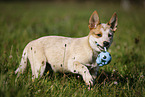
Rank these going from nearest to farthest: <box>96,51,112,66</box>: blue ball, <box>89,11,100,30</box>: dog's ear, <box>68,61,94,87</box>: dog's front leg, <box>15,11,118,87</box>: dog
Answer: <box>96,51,112,66</box>: blue ball → <box>68,61,94,87</box>: dog's front leg → <box>15,11,118,87</box>: dog → <box>89,11,100,30</box>: dog's ear

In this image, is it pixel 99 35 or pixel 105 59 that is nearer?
pixel 105 59

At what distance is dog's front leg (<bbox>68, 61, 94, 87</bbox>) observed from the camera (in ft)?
7.45

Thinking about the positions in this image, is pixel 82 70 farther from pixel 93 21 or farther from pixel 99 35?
pixel 93 21

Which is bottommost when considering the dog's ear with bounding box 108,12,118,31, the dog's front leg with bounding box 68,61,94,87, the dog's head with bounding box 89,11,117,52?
the dog's front leg with bounding box 68,61,94,87

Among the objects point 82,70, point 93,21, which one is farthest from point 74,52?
point 93,21

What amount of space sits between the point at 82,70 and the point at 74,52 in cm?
38

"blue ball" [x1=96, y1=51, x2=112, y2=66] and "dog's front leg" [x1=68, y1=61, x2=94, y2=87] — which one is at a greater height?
"blue ball" [x1=96, y1=51, x2=112, y2=66]

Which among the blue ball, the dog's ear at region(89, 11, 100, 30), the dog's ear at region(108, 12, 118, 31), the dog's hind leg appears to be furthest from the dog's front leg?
the dog's ear at region(108, 12, 118, 31)

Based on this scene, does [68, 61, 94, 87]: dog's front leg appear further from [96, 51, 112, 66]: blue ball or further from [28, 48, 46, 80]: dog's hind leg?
[28, 48, 46, 80]: dog's hind leg

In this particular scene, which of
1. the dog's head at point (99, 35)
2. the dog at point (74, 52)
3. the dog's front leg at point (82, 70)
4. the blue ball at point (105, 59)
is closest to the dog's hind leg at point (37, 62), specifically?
the dog at point (74, 52)

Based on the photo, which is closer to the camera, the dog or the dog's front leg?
the dog's front leg

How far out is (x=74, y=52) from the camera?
2564 mm

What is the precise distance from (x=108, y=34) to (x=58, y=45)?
0.89 m

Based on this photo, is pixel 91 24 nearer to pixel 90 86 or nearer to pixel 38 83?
pixel 90 86
